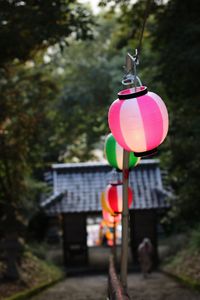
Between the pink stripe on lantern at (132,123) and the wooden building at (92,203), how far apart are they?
46.7 feet

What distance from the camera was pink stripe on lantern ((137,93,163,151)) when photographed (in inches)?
187

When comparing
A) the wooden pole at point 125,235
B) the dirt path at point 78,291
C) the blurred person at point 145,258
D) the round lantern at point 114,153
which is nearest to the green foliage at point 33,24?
the round lantern at point 114,153

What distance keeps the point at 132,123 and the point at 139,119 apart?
8 cm

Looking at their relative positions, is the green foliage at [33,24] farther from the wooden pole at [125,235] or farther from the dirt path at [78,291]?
the dirt path at [78,291]

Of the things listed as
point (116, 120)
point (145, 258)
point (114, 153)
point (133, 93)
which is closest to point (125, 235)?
point (116, 120)

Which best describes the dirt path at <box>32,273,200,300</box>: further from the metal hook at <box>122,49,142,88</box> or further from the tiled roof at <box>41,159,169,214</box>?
the metal hook at <box>122,49,142,88</box>

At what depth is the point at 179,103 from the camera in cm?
1370

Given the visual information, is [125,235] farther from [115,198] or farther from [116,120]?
[115,198]

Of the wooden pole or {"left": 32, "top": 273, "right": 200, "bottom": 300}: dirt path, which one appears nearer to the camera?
the wooden pole

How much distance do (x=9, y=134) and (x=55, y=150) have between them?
40.9 feet

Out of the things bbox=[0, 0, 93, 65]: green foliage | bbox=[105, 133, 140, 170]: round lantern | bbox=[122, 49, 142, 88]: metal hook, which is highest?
bbox=[0, 0, 93, 65]: green foliage

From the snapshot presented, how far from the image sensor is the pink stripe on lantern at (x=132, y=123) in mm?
4762

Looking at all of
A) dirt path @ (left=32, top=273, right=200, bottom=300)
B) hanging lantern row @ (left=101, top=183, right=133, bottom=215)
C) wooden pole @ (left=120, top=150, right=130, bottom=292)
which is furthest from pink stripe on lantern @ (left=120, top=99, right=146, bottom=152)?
dirt path @ (left=32, top=273, right=200, bottom=300)

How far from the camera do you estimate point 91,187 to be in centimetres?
2088
